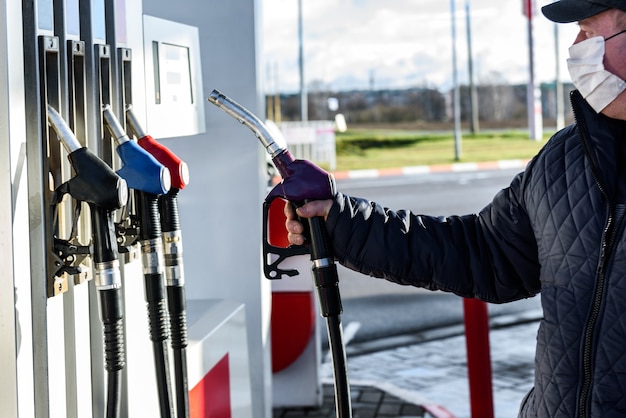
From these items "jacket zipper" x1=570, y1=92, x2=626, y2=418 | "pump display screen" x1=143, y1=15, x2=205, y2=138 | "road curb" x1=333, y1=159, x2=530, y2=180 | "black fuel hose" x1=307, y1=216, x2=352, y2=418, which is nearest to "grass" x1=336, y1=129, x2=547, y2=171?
"road curb" x1=333, y1=159, x2=530, y2=180

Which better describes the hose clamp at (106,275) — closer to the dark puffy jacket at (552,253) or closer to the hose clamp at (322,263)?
the hose clamp at (322,263)

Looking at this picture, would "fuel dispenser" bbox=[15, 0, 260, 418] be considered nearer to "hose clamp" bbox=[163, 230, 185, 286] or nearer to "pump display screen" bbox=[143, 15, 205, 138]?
"hose clamp" bbox=[163, 230, 185, 286]

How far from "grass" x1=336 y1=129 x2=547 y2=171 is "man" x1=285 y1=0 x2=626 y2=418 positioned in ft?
83.9

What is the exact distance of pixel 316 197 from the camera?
214 centimetres

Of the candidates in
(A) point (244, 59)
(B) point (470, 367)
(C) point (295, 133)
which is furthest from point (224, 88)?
(C) point (295, 133)

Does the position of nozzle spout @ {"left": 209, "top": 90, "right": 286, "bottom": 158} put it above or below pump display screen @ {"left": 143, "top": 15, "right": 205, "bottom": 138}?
below

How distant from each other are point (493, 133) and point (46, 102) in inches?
1581

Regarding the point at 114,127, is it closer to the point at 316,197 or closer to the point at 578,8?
the point at 316,197

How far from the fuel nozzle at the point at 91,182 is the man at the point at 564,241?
49 centimetres

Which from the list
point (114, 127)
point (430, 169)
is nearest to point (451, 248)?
point (114, 127)

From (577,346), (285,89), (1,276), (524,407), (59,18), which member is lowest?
(524,407)

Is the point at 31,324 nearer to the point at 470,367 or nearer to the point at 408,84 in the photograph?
the point at 470,367

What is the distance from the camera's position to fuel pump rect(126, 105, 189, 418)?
2.10m

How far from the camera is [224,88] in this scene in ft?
12.6
